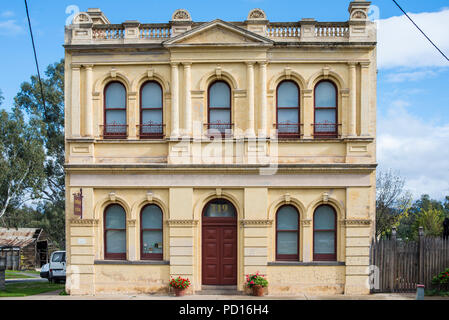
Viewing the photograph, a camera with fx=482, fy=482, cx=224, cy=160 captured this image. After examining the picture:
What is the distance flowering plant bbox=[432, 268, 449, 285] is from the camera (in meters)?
16.9

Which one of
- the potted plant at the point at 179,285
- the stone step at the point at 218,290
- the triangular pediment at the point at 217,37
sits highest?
the triangular pediment at the point at 217,37

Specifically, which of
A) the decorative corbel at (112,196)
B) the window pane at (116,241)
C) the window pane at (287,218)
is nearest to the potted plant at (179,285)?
the window pane at (116,241)

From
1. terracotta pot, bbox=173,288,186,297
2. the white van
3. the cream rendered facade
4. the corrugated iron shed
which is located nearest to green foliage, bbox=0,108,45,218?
the corrugated iron shed

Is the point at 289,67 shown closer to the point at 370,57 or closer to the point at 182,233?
the point at 370,57

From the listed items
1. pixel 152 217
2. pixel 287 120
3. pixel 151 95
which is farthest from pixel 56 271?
pixel 287 120

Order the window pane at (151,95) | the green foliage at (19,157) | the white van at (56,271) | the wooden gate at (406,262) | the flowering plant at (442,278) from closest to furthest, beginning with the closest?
the flowering plant at (442,278)
the wooden gate at (406,262)
the window pane at (151,95)
the white van at (56,271)
the green foliage at (19,157)

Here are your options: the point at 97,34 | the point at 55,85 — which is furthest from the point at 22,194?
the point at 97,34

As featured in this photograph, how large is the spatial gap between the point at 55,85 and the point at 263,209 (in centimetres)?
3019

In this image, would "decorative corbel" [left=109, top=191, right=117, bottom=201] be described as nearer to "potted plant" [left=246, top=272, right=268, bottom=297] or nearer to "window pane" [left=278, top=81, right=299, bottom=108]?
"potted plant" [left=246, top=272, right=268, bottom=297]

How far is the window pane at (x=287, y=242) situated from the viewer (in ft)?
56.9

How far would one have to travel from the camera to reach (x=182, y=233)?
56.4 feet

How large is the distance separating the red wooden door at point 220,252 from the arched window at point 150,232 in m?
1.70

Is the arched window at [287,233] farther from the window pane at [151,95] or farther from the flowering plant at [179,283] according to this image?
the window pane at [151,95]

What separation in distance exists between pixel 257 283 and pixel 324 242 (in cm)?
286
